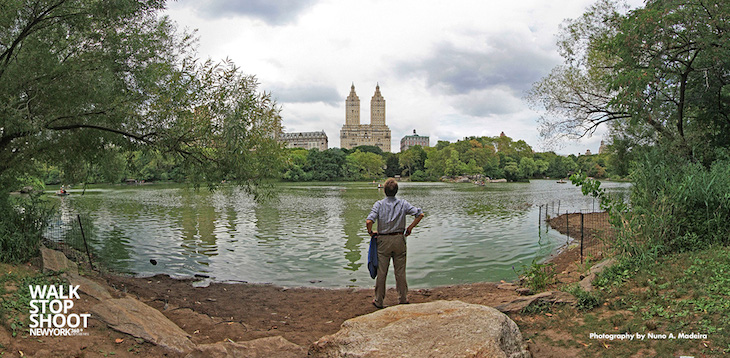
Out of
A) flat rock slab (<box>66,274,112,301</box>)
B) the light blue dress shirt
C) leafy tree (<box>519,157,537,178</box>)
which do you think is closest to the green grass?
the light blue dress shirt

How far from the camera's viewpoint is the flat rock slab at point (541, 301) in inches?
239

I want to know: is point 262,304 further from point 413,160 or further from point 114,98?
point 413,160

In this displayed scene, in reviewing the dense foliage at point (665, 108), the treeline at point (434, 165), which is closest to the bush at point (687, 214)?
the dense foliage at point (665, 108)

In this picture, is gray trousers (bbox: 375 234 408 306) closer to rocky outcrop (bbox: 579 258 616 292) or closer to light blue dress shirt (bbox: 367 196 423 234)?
light blue dress shirt (bbox: 367 196 423 234)

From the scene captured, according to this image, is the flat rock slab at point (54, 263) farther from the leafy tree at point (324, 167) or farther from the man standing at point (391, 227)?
the leafy tree at point (324, 167)

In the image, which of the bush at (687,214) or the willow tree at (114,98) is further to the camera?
the willow tree at (114,98)

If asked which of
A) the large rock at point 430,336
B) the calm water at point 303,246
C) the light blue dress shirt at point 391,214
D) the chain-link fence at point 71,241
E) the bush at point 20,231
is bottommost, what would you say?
the calm water at point 303,246

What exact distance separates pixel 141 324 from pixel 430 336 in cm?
357

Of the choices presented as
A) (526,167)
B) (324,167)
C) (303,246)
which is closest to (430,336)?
(303,246)

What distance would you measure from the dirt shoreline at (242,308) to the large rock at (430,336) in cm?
82

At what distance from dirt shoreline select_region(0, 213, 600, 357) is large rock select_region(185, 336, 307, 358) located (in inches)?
16.5

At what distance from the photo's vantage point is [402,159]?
118 meters

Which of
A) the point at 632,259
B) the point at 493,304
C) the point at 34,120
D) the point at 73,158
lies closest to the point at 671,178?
→ the point at 632,259

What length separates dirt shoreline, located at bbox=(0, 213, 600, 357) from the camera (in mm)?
4465
